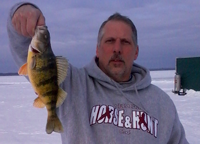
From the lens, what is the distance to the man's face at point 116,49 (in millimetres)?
2301

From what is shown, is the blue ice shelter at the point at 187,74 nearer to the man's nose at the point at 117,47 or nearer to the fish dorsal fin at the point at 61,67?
the man's nose at the point at 117,47

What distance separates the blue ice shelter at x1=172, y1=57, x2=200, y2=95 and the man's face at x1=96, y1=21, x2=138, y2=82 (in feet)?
13.1

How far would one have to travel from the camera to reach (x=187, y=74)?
6191mm

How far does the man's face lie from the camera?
2.30 meters

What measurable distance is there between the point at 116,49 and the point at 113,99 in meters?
0.45

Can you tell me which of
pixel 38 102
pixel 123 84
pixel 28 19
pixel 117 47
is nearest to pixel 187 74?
pixel 123 84

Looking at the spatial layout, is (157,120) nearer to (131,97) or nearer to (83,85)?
(131,97)

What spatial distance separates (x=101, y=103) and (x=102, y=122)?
0.17 m

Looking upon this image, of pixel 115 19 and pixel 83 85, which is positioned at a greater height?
pixel 115 19

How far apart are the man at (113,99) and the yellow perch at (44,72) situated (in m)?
0.32

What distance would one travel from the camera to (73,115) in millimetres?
2029

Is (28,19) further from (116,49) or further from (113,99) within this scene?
(113,99)

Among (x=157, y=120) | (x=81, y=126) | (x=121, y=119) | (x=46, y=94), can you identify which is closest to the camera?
(x=46, y=94)

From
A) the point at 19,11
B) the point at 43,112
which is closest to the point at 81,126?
the point at 19,11
